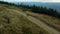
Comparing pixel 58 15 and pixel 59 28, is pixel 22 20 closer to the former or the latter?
pixel 59 28

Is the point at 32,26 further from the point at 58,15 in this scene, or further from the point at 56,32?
the point at 58,15

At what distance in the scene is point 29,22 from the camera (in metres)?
38.5

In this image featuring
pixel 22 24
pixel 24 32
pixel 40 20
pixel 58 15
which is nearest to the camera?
pixel 24 32

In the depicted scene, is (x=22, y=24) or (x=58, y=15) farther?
(x=58, y=15)

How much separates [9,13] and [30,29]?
973 cm

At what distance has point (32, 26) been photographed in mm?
36781

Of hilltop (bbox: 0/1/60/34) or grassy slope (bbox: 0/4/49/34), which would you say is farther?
hilltop (bbox: 0/1/60/34)

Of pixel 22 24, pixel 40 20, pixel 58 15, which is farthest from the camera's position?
pixel 58 15

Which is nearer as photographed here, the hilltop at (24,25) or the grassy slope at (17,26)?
the grassy slope at (17,26)

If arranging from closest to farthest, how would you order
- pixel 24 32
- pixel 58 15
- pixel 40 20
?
pixel 24 32 < pixel 40 20 < pixel 58 15

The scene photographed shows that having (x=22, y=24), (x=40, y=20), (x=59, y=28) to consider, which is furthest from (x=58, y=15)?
(x=22, y=24)

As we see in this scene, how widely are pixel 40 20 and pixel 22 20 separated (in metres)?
4.59

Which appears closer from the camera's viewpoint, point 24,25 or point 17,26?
point 17,26

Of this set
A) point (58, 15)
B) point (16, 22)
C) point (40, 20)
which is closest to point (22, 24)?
point (16, 22)
